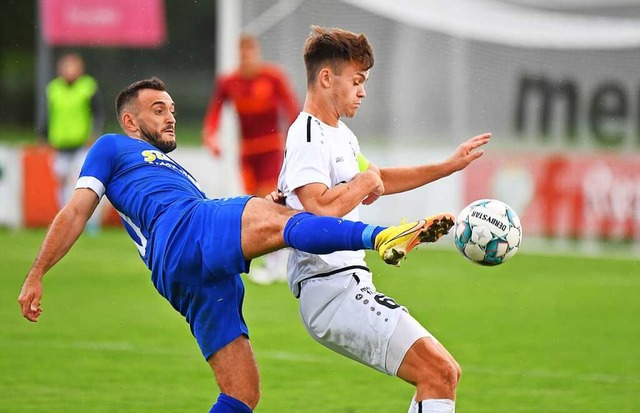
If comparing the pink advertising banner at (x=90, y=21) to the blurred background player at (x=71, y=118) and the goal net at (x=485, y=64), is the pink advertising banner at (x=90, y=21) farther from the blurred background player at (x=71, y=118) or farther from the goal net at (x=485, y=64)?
the goal net at (x=485, y=64)

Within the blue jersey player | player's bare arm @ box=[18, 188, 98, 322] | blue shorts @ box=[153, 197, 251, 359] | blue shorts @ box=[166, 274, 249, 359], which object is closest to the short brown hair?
the blue jersey player

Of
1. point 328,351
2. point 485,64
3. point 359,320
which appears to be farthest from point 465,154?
point 485,64

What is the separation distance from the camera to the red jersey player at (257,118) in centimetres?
1420

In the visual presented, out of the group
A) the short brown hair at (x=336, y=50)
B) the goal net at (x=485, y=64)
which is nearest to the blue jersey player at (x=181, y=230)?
the short brown hair at (x=336, y=50)

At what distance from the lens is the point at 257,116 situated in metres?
14.4

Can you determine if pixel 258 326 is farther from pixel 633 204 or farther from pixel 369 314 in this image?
pixel 633 204

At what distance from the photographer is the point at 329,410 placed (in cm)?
751

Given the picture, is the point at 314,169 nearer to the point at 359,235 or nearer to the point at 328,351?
the point at 359,235

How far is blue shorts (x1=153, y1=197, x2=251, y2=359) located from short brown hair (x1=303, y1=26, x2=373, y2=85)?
75cm

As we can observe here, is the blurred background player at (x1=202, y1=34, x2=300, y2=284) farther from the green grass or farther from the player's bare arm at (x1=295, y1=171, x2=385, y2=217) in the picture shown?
the player's bare arm at (x1=295, y1=171, x2=385, y2=217)

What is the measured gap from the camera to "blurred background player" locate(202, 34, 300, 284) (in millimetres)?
14086

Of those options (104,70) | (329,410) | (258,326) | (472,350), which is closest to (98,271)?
(258,326)

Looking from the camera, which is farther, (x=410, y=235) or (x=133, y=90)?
(x=133, y=90)

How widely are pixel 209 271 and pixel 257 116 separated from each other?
8950 millimetres
